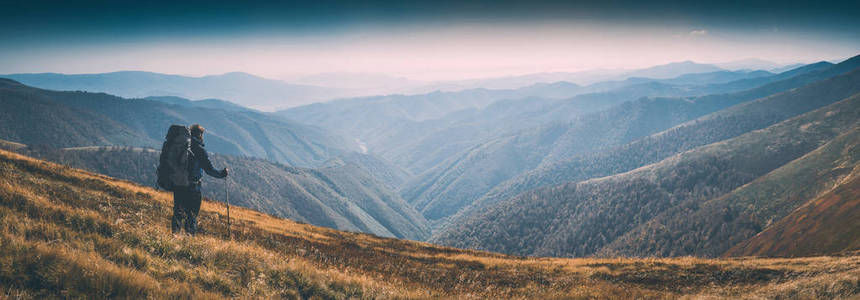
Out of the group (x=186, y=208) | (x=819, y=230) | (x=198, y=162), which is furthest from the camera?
(x=819, y=230)

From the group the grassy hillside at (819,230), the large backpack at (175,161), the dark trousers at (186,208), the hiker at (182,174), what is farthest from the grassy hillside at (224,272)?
the grassy hillside at (819,230)

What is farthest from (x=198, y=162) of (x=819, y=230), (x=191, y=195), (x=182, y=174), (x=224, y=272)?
(x=819, y=230)

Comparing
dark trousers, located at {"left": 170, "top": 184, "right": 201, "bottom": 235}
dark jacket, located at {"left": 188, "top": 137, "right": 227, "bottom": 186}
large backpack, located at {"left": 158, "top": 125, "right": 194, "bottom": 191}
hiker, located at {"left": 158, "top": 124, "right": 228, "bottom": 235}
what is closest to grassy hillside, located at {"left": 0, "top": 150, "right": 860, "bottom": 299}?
dark trousers, located at {"left": 170, "top": 184, "right": 201, "bottom": 235}

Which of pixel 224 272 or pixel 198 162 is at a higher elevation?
pixel 198 162

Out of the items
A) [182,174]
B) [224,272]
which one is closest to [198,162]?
[182,174]

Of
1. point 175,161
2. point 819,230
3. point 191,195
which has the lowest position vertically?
point 819,230

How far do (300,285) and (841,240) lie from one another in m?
102

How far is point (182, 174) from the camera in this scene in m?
12.6

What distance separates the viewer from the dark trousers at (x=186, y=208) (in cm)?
1250

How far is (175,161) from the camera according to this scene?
1259 cm

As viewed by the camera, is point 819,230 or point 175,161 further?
point 819,230

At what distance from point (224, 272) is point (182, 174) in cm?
569

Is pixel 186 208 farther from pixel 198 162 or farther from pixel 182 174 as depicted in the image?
pixel 198 162

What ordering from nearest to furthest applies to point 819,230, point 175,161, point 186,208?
point 175,161
point 186,208
point 819,230
